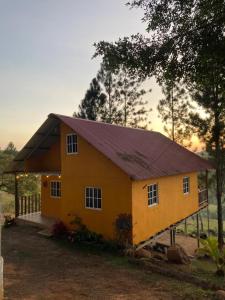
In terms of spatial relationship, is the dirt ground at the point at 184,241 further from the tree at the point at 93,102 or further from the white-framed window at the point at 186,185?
the tree at the point at 93,102

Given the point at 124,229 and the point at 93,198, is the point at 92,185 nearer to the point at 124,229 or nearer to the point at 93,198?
the point at 93,198

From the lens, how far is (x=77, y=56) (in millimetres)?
20500

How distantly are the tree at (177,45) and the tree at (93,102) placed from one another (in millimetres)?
21242

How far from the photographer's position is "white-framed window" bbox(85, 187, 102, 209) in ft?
52.2

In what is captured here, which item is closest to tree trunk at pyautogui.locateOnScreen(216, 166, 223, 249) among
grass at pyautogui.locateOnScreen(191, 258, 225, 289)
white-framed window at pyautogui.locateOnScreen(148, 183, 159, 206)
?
grass at pyautogui.locateOnScreen(191, 258, 225, 289)

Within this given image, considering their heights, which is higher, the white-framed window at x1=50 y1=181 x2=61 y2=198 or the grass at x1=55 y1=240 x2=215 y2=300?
the white-framed window at x1=50 y1=181 x2=61 y2=198

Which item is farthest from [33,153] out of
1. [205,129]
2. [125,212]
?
[205,129]

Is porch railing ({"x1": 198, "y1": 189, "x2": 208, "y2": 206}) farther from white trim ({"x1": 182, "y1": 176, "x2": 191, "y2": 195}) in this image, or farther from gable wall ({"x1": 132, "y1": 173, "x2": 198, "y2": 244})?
white trim ({"x1": 182, "y1": 176, "x2": 191, "y2": 195})

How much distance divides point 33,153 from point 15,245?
6.61 metres

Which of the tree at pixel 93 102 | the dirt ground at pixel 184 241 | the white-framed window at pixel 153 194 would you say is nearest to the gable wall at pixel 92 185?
the white-framed window at pixel 153 194

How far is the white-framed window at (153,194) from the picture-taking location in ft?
53.6

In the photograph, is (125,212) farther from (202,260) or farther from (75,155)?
(202,260)

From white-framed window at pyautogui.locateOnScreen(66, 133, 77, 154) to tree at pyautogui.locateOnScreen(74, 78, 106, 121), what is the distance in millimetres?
16015

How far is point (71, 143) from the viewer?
17438 millimetres
